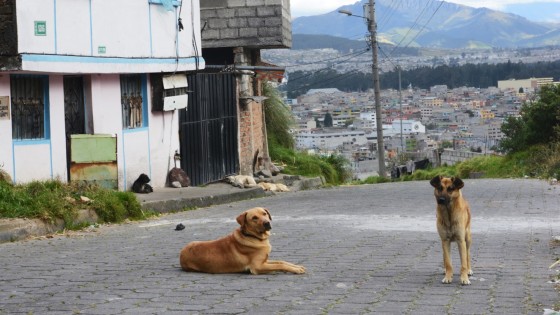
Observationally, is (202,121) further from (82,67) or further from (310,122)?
(310,122)

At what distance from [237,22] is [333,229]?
41.9 ft

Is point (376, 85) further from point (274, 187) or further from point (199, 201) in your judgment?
point (199, 201)

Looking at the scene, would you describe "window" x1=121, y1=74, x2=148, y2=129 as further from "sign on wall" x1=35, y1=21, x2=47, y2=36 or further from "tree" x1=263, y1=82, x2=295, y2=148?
"tree" x1=263, y1=82, x2=295, y2=148

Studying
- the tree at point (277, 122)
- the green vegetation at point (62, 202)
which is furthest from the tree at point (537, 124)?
the green vegetation at point (62, 202)

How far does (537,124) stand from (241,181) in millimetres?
17075

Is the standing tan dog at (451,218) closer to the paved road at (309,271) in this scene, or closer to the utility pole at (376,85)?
the paved road at (309,271)

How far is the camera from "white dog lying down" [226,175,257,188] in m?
22.2

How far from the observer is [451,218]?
8820mm

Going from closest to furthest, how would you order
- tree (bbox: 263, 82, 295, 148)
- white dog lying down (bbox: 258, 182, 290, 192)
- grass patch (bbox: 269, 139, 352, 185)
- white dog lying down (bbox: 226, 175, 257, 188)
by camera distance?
white dog lying down (bbox: 226, 175, 257, 188)
white dog lying down (bbox: 258, 182, 290, 192)
grass patch (bbox: 269, 139, 352, 185)
tree (bbox: 263, 82, 295, 148)

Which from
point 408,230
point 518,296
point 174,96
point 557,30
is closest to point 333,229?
point 408,230

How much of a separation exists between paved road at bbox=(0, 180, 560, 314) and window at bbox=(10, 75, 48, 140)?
8.64 ft

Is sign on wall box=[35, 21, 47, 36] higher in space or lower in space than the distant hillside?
lower

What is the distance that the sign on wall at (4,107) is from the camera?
52.0 ft

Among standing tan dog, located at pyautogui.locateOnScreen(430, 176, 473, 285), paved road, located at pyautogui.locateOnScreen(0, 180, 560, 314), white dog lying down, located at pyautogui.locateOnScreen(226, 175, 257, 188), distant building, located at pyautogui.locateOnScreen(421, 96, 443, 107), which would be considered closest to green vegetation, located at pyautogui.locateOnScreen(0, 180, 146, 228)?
paved road, located at pyautogui.locateOnScreen(0, 180, 560, 314)
